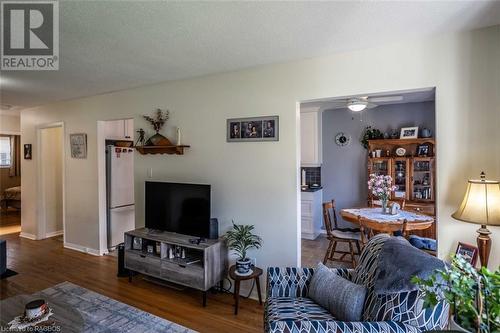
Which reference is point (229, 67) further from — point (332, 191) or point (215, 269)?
point (332, 191)

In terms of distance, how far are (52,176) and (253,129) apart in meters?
4.66

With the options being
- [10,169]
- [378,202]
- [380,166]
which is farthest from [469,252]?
[10,169]

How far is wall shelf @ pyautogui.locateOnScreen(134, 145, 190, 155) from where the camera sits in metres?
3.46

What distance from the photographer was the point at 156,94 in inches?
148

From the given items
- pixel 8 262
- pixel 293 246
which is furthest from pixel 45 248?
pixel 293 246

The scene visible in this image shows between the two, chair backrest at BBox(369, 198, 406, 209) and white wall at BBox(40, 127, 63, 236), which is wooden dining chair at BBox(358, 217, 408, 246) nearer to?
chair backrest at BBox(369, 198, 406, 209)

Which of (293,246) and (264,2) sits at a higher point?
(264,2)

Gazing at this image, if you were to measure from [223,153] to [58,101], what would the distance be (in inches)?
138

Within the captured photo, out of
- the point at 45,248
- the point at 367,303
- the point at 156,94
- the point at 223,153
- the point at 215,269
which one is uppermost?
the point at 156,94

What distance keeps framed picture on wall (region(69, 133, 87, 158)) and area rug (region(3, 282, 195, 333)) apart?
2.15 m

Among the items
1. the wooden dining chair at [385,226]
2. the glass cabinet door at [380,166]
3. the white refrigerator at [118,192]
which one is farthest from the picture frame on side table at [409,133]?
the white refrigerator at [118,192]

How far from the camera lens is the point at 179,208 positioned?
3.25 meters

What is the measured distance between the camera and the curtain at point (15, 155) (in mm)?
7484

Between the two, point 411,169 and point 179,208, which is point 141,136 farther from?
point 411,169
